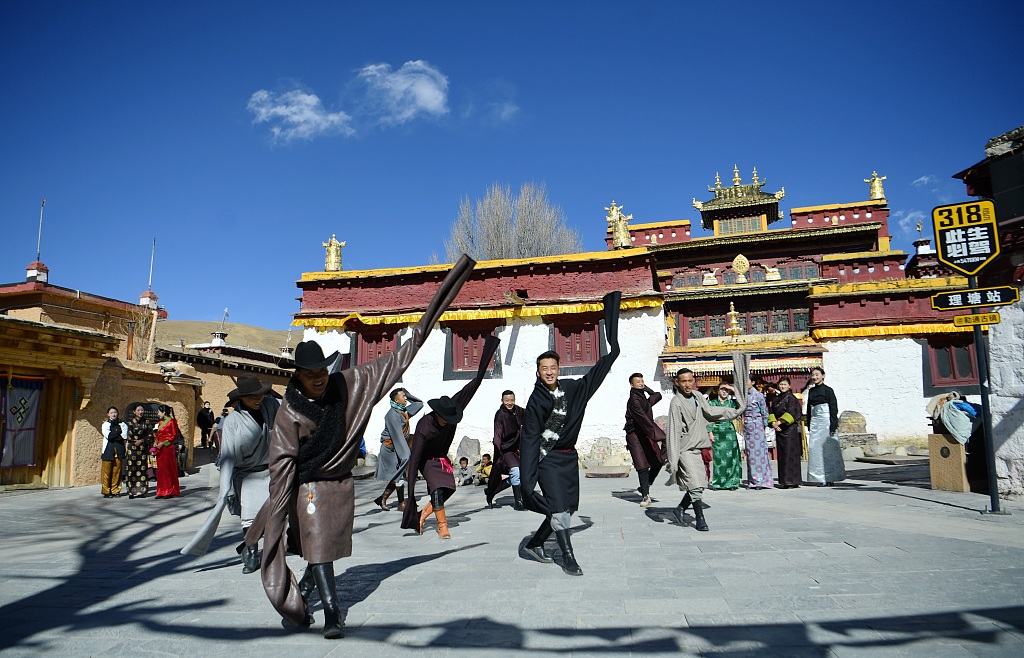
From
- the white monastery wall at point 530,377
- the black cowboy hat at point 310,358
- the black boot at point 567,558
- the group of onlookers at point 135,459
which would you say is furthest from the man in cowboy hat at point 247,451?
the white monastery wall at point 530,377

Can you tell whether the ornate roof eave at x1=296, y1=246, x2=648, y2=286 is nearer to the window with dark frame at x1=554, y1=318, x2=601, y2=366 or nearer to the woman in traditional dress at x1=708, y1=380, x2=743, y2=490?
the window with dark frame at x1=554, y1=318, x2=601, y2=366

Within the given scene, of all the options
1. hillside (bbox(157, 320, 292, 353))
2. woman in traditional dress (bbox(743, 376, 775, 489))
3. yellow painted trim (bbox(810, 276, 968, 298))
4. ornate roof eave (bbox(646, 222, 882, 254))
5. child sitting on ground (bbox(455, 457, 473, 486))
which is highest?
hillside (bbox(157, 320, 292, 353))

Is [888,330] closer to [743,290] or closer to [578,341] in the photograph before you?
[743,290]

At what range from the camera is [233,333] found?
85562mm

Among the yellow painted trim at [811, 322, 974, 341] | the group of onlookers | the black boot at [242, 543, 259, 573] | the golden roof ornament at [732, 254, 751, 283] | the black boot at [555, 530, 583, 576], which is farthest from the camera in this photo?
the golden roof ornament at [732, 254, 751, 283]

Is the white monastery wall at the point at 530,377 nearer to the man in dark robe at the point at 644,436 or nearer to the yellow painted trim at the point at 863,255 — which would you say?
the man in dark robe at the point at 644,436

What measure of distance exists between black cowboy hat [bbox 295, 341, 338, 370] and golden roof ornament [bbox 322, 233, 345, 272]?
19513 millimetres

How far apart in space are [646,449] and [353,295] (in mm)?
14903

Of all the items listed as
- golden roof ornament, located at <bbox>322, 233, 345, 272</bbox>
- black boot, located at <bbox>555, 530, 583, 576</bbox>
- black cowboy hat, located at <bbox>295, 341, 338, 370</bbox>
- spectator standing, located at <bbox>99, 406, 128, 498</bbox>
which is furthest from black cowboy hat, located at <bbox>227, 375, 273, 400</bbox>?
golden roof ornament, located at <bbox>322, 233, 345, 272</bbox>

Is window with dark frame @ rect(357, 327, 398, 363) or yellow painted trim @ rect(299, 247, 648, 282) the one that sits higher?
yellow painted trim @ rect(299, 247, 648, 282)

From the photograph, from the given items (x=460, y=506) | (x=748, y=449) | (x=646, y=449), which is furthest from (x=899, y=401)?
(x=460, y=506)

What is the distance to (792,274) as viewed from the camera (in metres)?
32.5

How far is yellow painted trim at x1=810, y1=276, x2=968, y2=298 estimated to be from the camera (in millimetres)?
20203

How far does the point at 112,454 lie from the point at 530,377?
10.8m
